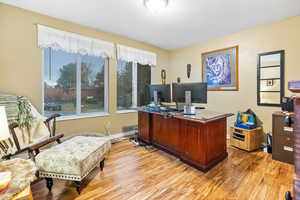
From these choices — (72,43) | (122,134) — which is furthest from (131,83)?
(72,43)

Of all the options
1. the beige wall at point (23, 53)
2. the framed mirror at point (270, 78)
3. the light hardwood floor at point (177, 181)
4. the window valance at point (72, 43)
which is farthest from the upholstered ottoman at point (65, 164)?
the framed mirror at point (270, 78)

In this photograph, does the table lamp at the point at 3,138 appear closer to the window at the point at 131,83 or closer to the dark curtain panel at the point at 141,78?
the window at the point at 131,83

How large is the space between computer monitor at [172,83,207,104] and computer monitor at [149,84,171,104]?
0.67ft

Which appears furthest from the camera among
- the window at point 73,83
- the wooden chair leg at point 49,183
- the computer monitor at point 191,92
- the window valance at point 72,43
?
the window at point 73,83

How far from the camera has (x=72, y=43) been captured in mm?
2996

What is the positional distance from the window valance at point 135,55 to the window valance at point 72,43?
244 mm

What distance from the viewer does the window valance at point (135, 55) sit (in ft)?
12.2

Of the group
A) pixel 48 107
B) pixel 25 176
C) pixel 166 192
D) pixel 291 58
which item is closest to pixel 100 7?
pixel 48 107

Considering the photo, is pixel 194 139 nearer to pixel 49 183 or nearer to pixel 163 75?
pixel 49 183

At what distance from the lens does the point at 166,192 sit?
5.77 ft

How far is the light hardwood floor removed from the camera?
171cm

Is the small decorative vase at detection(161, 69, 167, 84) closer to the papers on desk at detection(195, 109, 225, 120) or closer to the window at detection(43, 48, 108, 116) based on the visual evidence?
the window at detection(43, 48, 108, 116)

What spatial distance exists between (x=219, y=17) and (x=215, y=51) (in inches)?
44.0

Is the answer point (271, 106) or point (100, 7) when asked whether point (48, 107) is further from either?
point (271, 106)
